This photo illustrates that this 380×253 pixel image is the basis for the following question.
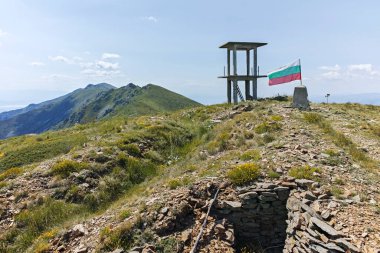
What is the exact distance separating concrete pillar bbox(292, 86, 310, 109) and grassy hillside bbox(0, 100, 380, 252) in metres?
1.57

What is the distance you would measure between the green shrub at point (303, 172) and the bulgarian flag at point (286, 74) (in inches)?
551

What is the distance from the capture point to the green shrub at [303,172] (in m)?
11.8

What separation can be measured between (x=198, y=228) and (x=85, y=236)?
4.44 m

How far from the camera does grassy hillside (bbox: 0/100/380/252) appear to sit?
432 inches

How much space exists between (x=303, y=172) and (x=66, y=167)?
1362 cm

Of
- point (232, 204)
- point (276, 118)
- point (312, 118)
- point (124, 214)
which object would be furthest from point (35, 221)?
point (312, 118)

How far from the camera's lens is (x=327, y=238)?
27.4 feet

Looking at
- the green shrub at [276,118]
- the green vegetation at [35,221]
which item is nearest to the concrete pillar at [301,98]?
the green shrub at [276,118]

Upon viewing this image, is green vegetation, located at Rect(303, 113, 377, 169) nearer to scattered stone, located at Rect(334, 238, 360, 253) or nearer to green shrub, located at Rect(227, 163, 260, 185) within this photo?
green shrub, located at Rect(227, 163, 260, 185)

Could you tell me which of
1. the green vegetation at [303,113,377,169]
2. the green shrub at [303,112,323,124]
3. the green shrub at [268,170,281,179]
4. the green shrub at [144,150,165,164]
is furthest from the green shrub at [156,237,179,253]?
the green shrub at [303,112,323,124]

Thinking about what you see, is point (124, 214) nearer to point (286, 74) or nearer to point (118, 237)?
point (118, 237)

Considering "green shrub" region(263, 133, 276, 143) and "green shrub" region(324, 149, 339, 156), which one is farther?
"green shrub" region(263, 133, 276, 143)

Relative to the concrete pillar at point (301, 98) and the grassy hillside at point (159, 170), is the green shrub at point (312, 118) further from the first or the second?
the concrete pillar at point (301, 98)

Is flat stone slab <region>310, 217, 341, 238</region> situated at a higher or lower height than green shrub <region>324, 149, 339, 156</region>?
lower
